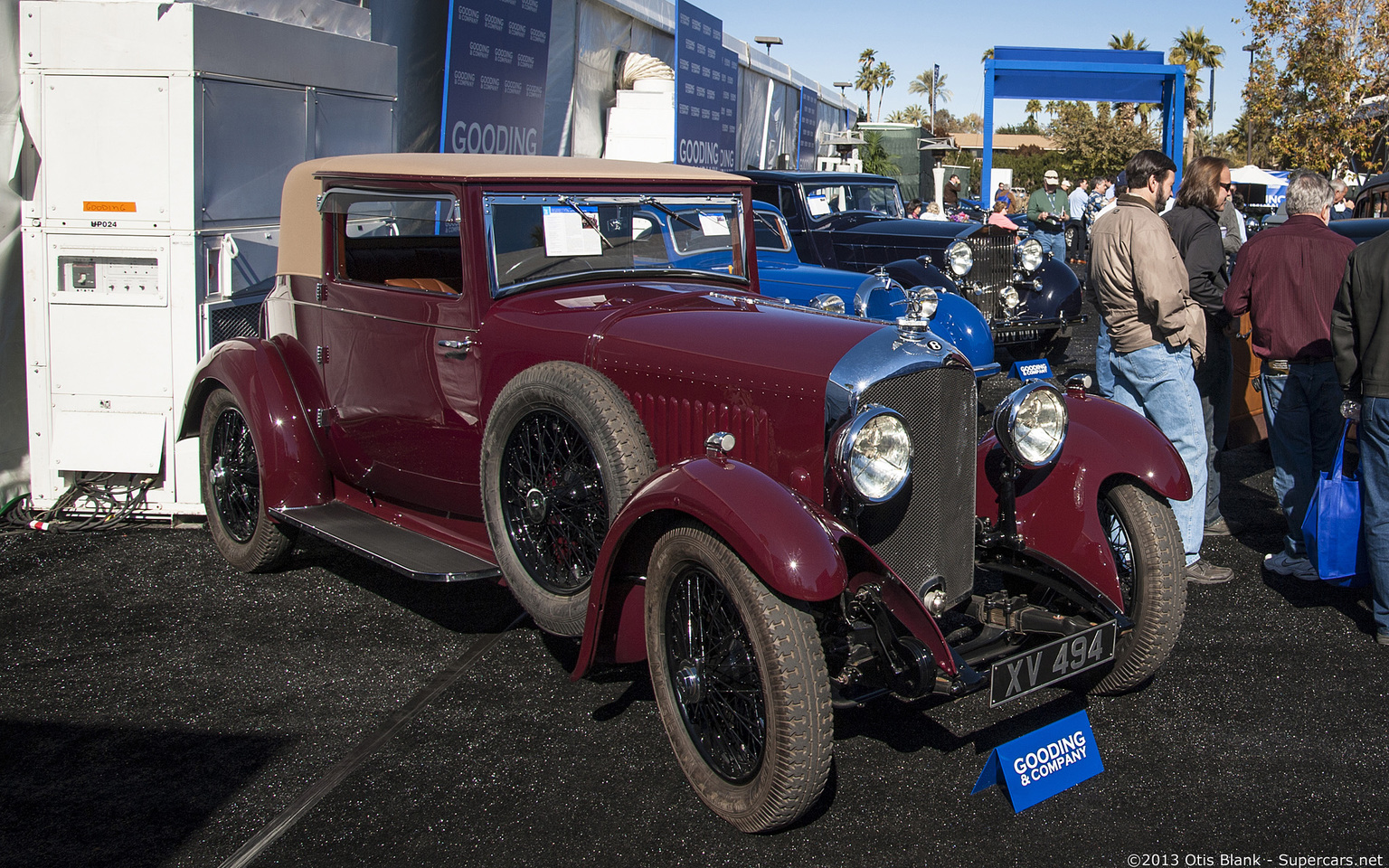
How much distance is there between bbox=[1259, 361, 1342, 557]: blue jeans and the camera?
443cm

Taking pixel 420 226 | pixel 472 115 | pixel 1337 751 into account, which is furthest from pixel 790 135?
pixel 1337 751

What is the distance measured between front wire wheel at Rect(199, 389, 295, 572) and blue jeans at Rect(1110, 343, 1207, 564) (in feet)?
12.0

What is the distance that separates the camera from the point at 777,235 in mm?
8023

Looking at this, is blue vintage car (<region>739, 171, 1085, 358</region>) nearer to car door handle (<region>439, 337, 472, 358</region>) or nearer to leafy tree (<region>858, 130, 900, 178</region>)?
car door handle (<region>439, 337, 472, 358</region>)

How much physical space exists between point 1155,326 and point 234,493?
4.00 meters

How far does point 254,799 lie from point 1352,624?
13.0ft

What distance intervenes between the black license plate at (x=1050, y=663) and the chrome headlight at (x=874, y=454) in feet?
1.74

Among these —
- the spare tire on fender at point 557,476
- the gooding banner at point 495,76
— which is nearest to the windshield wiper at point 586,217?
the spare tire on fender at point 557,476

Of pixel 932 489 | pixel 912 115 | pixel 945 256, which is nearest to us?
pixel 932 489

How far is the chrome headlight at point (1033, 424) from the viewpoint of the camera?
10.7 feet

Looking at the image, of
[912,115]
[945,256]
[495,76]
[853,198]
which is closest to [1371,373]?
[945,256]

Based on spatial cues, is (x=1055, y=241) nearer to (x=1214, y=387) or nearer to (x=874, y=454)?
(x=1214, y=387)

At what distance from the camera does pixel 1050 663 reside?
2793 millimetres

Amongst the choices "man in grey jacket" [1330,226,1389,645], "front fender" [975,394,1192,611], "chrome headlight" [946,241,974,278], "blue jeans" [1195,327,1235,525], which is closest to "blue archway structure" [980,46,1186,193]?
"chrome headlight" [946,241,974,278]
